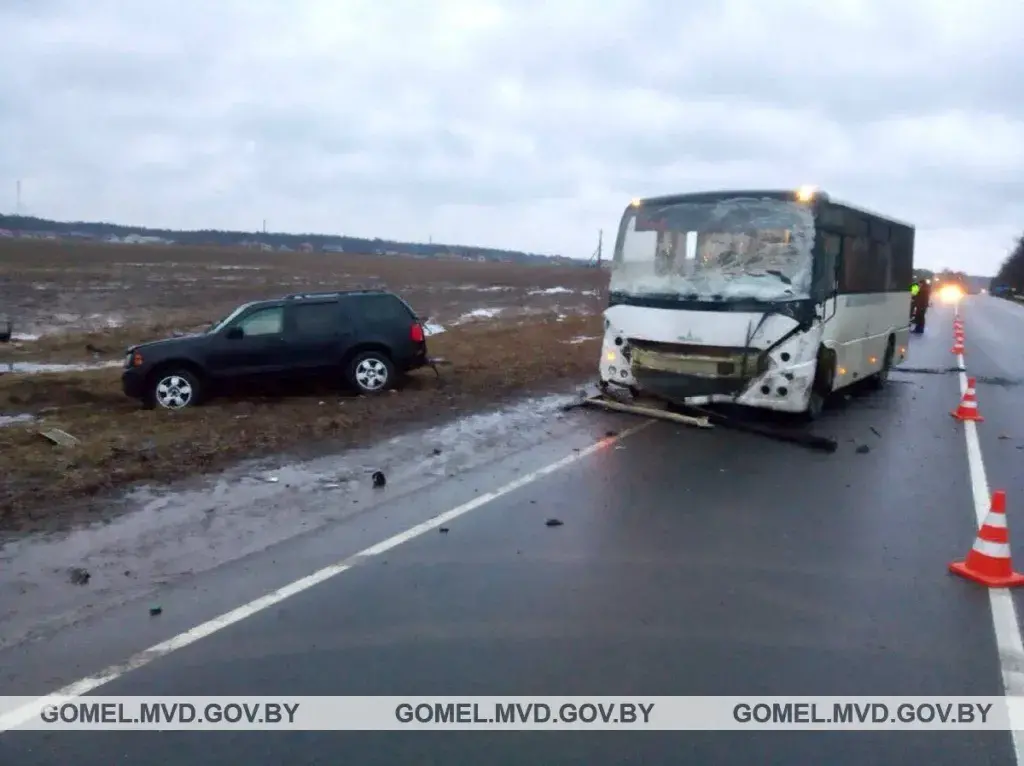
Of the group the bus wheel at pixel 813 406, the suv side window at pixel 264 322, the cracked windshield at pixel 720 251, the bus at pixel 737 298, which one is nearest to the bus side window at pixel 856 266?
the bus at pixel 737 298

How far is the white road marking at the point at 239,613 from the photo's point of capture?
13.8 ft

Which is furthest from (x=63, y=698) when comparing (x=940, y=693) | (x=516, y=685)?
(x=940, y=693)

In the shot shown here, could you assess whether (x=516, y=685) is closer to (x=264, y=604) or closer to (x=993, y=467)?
(x=264, y=604)

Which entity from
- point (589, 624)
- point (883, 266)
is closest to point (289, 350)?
point (589, 624)

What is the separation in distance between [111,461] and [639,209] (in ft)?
24.7

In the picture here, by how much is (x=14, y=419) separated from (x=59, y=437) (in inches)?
108

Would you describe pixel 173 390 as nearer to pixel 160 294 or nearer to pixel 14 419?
pixel 14 419

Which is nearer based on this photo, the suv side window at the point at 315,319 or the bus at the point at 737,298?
the bus at the point at 737,298

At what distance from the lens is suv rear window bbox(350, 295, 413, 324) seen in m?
14.1

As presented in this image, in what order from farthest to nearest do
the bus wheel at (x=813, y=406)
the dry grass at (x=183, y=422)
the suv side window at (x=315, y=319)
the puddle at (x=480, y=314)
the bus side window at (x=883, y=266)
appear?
the puddle at (x=480, y=314) → the bus side window at (x=883, y=266) → the suv side window at (x=315, y=319) → the bus wheel at (x=813, y=406) → the dry grass at (x=183, y=422)

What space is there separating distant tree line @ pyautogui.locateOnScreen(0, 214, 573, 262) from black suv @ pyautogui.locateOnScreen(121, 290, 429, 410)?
12605cm

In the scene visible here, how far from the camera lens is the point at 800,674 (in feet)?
14.5

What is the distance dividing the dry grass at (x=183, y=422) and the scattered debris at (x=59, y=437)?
9 centimetres

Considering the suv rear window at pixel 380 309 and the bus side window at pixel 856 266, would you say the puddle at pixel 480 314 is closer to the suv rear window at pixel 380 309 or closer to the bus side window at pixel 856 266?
the suv rear window at pixel 380 309
